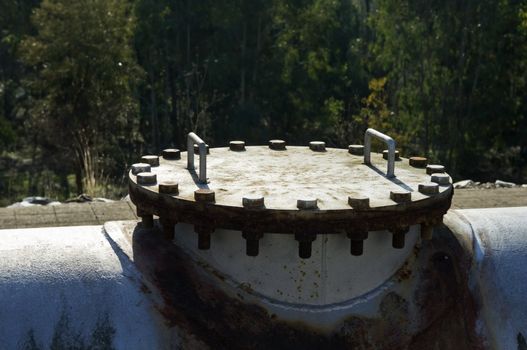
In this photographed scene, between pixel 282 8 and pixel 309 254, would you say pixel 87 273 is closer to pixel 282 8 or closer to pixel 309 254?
pixel 309 254

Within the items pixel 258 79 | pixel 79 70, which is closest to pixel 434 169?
pixel 79 70

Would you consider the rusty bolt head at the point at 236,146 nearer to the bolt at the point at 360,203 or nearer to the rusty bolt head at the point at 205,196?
the rusty bolt head at the point at 205,196

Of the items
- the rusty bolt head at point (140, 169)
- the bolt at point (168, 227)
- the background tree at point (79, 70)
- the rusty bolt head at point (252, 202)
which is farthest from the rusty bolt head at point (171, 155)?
the background tree at point (79, 70)

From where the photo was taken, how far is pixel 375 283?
3.00 meters

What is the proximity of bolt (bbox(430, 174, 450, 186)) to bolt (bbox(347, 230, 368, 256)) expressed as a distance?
1.55ft

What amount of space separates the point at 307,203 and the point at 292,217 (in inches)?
2.6

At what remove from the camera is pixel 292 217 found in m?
2.56

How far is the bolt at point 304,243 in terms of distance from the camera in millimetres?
2590

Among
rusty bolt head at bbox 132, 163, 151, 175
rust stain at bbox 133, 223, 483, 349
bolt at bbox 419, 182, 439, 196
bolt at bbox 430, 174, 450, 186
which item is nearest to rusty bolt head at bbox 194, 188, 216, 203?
rust stain at bbox 133, 223, 483, 349

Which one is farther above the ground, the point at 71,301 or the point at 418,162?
the point at 418,162

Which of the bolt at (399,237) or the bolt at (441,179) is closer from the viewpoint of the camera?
the bolt at (399,237)

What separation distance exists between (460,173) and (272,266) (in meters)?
14.5

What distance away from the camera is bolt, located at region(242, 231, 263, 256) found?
261 centimetres

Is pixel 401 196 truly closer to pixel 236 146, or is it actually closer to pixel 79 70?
pixel 236 146
